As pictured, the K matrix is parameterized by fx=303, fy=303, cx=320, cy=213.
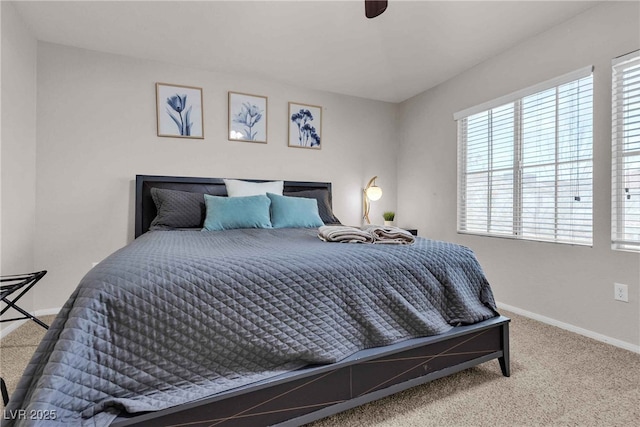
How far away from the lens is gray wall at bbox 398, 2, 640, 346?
201 centimetres

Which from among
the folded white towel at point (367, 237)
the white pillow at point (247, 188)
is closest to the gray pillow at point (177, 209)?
the white pillow at point (247, 188)

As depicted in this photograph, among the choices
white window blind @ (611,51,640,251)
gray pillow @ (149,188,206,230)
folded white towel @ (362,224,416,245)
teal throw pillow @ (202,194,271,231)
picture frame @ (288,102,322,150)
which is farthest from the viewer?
picture frame @ (288,102,322,150)

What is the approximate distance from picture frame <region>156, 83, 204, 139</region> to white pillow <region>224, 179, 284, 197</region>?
0.62 metres

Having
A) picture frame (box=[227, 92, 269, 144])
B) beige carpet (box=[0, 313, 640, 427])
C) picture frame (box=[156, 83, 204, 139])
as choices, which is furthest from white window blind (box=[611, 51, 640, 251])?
picture frame (box=[156, 83, 204, 139])

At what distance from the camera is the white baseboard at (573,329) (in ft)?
6.42

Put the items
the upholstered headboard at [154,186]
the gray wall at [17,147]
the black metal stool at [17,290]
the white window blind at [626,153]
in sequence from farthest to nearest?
the upholstered headboard at [154,186], the gray wall at [17,147], the white window blind at [626,153], the black metal stool at [17,290]

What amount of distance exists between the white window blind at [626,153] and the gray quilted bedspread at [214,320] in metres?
1.40

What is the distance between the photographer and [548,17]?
7.41ft

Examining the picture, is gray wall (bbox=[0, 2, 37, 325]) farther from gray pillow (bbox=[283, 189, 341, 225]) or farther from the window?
the window

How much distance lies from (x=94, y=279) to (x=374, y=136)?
11.6ft

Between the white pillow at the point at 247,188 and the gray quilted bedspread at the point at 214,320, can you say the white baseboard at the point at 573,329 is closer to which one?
the gray quilted bedspread at the point at 214,320

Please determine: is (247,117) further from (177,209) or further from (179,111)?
(177,209)

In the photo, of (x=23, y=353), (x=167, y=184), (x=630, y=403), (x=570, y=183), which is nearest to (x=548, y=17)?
(x=570, y=183)

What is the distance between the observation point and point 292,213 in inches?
106
